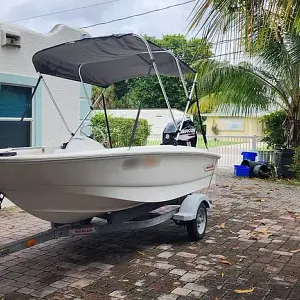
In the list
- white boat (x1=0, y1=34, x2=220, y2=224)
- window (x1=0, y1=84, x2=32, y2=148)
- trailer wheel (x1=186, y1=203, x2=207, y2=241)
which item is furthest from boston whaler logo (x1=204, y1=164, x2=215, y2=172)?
window (x1=0, y1=84, x2=32, y2=148)

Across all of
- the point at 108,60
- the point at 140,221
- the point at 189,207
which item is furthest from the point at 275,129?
the point at 140,221

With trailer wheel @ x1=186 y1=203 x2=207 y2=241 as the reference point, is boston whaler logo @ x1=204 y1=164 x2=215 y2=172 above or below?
above

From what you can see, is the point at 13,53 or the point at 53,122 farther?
the point at 53,122

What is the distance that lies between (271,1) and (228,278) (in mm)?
2807

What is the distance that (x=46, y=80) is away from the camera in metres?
9.05

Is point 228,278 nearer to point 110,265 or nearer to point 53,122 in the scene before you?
point 110,265

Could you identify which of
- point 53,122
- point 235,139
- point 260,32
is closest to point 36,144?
point 53,122

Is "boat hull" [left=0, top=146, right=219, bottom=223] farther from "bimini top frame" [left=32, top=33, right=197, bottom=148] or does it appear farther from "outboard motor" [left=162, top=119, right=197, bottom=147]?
"bimini top frame" [left=32, top=33, right=197, bottom=148]

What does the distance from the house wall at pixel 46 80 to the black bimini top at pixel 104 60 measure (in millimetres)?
2117

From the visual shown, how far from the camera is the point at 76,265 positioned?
5.07 metres

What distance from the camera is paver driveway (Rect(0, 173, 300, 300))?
4.29 meters

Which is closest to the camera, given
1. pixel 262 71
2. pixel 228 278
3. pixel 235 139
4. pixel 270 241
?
pixel 228 278

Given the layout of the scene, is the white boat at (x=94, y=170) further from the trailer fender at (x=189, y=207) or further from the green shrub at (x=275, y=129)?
the green shrub at (x=275, y=129)

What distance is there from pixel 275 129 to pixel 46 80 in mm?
8067
